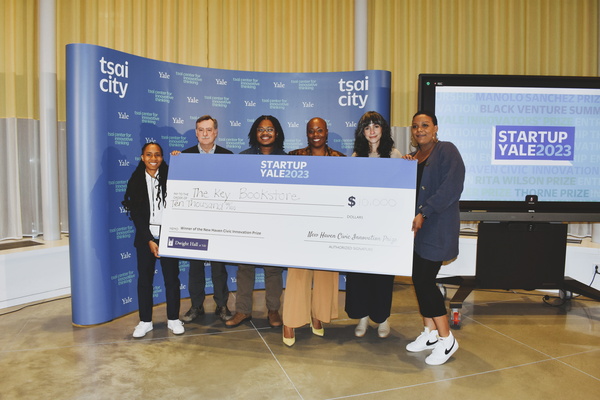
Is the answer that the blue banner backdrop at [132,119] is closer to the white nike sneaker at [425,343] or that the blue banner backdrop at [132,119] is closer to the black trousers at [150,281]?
the black trousers at [150,281]

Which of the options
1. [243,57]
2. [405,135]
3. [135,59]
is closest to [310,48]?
[243,57]

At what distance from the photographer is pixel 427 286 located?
291 cm

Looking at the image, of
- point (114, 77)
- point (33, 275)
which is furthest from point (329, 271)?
point (33, 275)

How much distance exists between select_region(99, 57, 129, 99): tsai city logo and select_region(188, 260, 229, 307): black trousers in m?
1.37

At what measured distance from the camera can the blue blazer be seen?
9.11 feet

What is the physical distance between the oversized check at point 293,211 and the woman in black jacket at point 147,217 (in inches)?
4.6

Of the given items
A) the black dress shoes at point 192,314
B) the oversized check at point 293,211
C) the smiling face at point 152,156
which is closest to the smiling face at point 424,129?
the oversized check at point 293,211

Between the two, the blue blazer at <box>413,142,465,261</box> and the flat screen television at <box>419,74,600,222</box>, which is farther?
the flat screen television at <box>419,74,600,222</box>

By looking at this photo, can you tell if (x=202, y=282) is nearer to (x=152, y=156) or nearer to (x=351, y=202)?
(x=152, y=156)

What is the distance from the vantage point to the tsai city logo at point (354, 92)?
4.27m

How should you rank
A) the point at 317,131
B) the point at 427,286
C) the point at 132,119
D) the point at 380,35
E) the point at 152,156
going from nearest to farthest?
the point at 427,286 → the point at 152,156 → the point at 317,131 → the point at 132,119 → the point at 380,35

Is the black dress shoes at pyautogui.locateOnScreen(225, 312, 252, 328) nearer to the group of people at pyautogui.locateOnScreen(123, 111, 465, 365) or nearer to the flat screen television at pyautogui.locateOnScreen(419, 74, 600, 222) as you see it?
the group of people at pyautogui.locateOnScreen(123, 111, 465, 365)

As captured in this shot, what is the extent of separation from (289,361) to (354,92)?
2.45 m

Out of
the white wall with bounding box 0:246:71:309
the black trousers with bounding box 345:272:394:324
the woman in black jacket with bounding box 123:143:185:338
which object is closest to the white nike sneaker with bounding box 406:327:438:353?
the black trousers with bounding box 345:272:394:324
